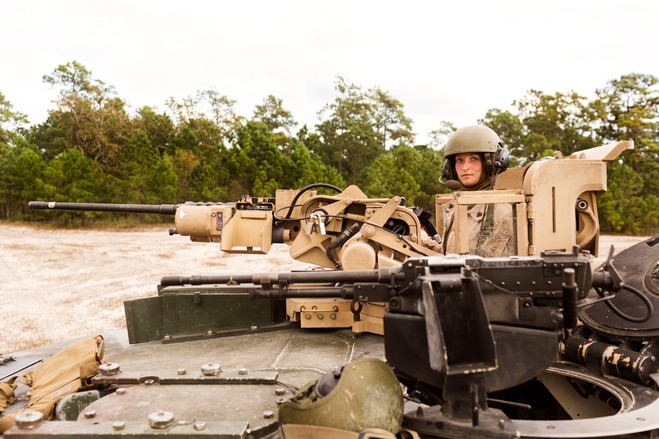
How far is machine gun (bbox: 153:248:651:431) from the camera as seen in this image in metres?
A: 2.37

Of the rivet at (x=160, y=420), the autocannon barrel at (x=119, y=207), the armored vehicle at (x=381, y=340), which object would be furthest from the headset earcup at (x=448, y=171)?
the rivet at (x=160, y=420)

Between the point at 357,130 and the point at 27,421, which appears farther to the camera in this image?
the point at 357,130

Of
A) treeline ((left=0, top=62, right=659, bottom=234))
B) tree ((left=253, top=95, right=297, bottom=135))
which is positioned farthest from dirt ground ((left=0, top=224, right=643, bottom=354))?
tree ((left=253, top=95, right=297, bottom=135))

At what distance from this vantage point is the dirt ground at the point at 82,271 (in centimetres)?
1070

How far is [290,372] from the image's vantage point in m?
3.37

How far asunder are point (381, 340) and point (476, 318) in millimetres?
1866

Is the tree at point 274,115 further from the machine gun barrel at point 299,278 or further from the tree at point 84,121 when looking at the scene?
the machine gun barrel at point 299,278

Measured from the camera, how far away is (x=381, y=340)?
416cm

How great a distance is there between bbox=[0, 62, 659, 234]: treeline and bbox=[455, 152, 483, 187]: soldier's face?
20.9m

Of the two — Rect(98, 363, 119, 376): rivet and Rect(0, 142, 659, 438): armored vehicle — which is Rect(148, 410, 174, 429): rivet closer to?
Rect(0, 142, 659, 438): armored vehicle

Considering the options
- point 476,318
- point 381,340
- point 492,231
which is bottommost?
point 381,340

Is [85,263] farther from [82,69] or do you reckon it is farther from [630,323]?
[82,69]

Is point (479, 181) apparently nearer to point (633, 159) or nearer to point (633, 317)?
point (633, 317)

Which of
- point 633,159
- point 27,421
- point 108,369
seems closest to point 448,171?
point 108,369
